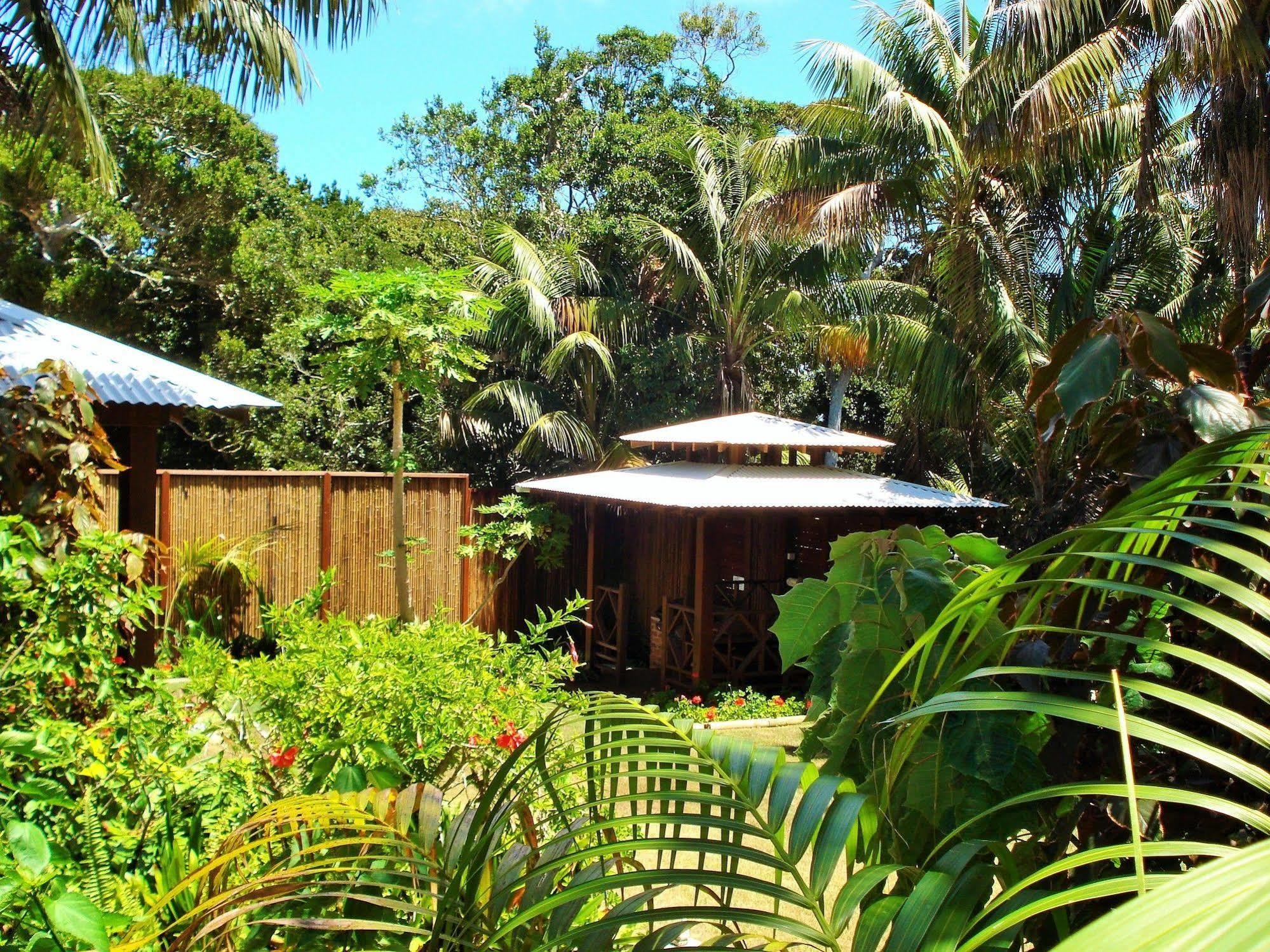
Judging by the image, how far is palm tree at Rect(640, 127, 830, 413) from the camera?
1561 centimetres

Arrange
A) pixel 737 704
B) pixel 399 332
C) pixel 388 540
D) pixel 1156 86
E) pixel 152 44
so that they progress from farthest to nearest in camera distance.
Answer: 1. pixel 388 540
2. pixel 737 704
3. pixel 399 332
4. pixel 1156 86
5. pixel 152 44

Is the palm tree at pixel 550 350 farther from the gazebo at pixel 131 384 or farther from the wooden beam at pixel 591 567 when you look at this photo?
the gazebo at pixel 131 384

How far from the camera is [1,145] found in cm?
1416

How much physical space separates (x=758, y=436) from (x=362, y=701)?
8363 mm

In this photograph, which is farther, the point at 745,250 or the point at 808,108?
the point at 745,250

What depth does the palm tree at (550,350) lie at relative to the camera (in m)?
14.8

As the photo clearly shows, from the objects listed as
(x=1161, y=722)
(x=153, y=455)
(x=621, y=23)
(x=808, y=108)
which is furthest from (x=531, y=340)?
(x=1161, y=722)

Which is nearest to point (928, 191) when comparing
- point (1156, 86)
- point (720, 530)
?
point (1156, 86)

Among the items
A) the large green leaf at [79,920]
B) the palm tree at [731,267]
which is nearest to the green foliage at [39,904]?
the large green leaf at [79,920]

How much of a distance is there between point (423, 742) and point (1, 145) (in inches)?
576

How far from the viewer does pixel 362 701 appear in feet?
10.0

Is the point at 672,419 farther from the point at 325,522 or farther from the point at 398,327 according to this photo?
the point at 398,327

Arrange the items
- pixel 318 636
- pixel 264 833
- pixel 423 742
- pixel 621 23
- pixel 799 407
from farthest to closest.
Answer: pixel 621 23 < pixel 799 407 < pixel 318 636 < pixel 423 742 < pixel 264 833

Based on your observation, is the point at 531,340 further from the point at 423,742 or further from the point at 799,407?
the point at 423,742
